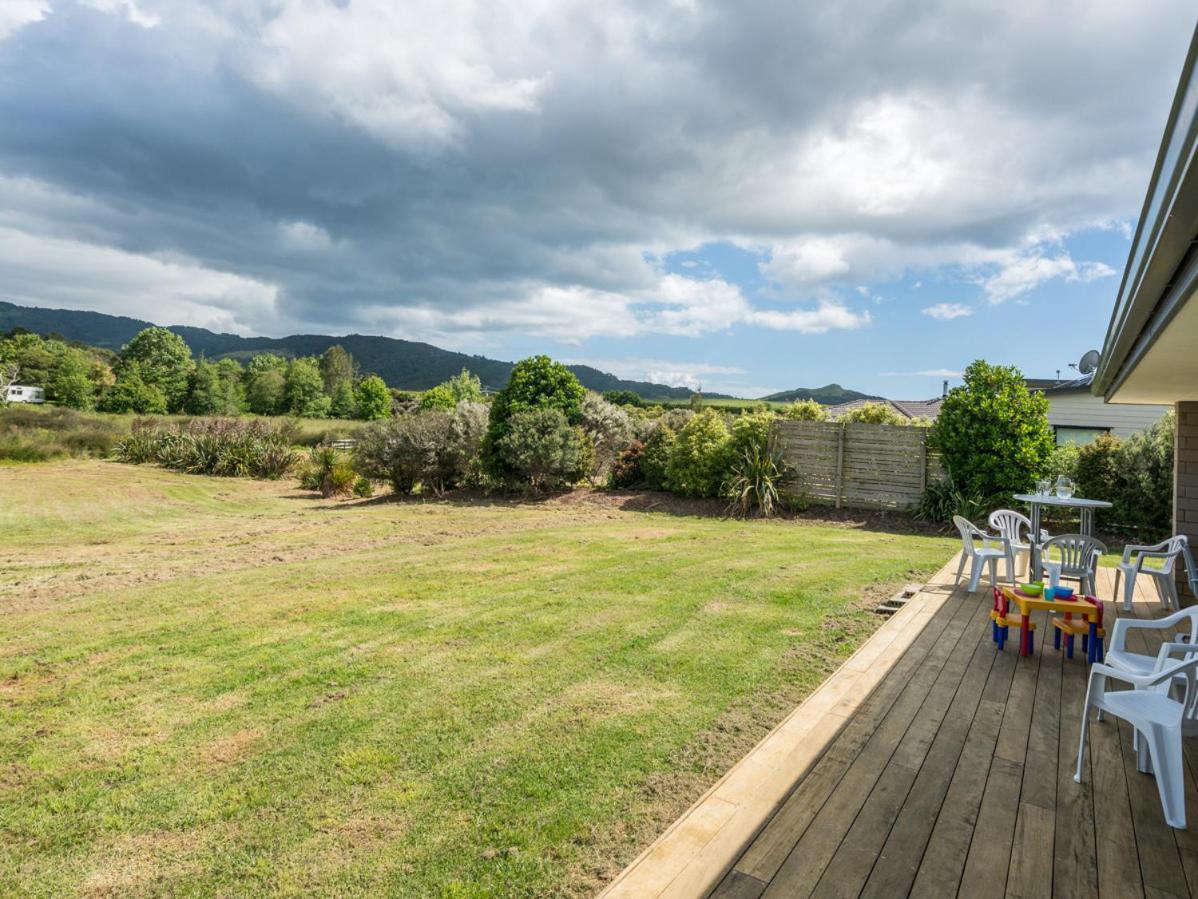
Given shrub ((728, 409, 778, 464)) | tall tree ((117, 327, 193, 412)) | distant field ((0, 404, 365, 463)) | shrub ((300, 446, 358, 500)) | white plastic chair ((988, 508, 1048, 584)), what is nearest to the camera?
white plastic chair ((988, 508, 1048, 584))

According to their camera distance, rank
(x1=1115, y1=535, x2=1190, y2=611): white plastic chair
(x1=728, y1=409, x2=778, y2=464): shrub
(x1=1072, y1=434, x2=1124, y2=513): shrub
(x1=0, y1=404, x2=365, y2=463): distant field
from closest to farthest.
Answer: (x1=1115, y1=535, x2=1190, y2=611): white plastic chair < (x1=1072, y1=434, x2=1124, y2=513): shrub < (x1=728, y1=409, x2=778, y2=464): shrub < (x1=0, y1=404, x2=365, y2=463): distant field

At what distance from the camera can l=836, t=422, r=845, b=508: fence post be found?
469 inches

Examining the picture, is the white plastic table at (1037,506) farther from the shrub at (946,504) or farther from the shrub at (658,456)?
the shrub at (658,456)

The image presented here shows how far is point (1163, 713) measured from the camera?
235 cm

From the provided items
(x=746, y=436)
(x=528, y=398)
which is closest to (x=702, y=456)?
(x=746, y=436)

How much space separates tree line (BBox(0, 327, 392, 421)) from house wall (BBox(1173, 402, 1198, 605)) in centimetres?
4328

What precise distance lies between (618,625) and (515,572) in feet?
7.15

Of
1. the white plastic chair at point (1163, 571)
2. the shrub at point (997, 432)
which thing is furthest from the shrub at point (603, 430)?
the white plastic chair at point (1163, 571)

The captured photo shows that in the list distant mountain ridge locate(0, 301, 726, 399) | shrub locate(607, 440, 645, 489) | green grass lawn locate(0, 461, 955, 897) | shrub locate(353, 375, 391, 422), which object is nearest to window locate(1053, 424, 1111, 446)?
shrub locate(607, 440, 645, 489)

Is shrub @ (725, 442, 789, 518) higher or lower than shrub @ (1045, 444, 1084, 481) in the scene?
lower

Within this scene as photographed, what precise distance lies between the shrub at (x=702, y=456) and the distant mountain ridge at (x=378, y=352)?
135 feet

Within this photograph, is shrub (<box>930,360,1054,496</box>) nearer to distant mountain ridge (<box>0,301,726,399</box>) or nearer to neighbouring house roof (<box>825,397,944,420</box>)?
neighbouring house roof (<box>825,397,944,420</box>)

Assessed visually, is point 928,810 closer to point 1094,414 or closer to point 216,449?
point 1094,414

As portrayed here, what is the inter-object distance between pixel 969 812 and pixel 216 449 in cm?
2178
